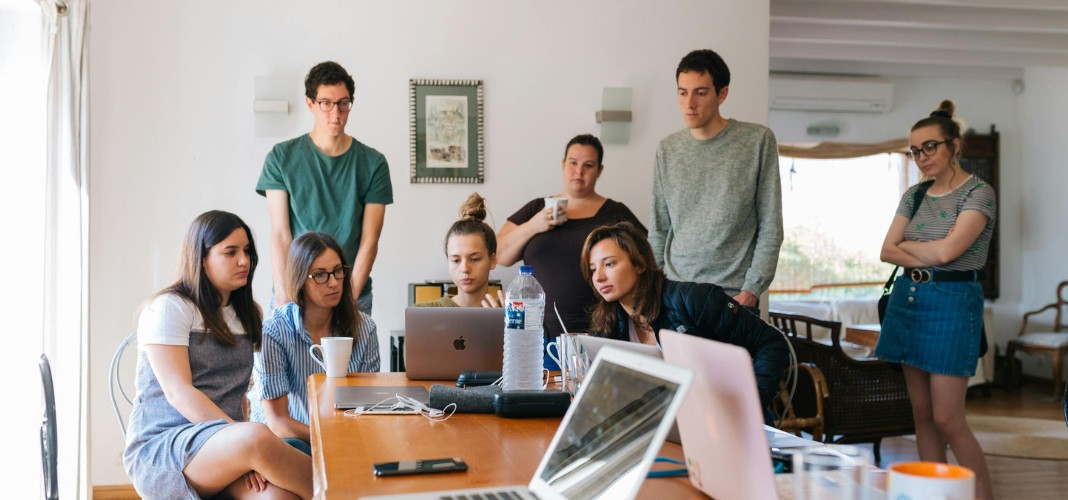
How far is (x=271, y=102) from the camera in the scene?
13.4 feet

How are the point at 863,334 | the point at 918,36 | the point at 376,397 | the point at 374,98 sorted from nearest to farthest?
1. the point at 376,397
2. the point at 374,98
3. the point at 918,36
4. the point at 863,334

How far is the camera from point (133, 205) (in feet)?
13.3

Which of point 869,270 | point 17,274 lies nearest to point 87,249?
point 17,274

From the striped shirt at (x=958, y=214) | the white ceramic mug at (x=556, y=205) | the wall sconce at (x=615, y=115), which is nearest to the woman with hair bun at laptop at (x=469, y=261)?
the white ceramic mug at (x=556, y=205)

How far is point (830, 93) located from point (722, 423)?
7192 mm

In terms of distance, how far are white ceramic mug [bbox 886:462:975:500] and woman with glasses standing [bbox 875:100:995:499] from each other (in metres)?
2.62

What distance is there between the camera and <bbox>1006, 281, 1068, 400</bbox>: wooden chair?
23.2ft

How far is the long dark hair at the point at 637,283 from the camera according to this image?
2.48 m

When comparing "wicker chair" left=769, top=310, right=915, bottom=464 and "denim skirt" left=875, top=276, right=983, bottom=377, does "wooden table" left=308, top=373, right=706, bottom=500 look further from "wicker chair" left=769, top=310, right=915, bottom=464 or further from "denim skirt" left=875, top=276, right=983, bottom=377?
"wicker chair" left=769, top=310, right=915, bottom=464

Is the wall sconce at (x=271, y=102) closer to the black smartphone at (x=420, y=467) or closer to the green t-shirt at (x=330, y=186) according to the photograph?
the green t-shirt at (x=330, y=186)

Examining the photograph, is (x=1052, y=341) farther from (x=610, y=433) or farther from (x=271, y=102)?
(x=610, y=433)

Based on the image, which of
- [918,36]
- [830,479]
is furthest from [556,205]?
[918,36]

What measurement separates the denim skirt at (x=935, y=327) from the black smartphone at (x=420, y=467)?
253cm

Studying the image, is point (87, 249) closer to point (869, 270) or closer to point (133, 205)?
point (133, 205)
